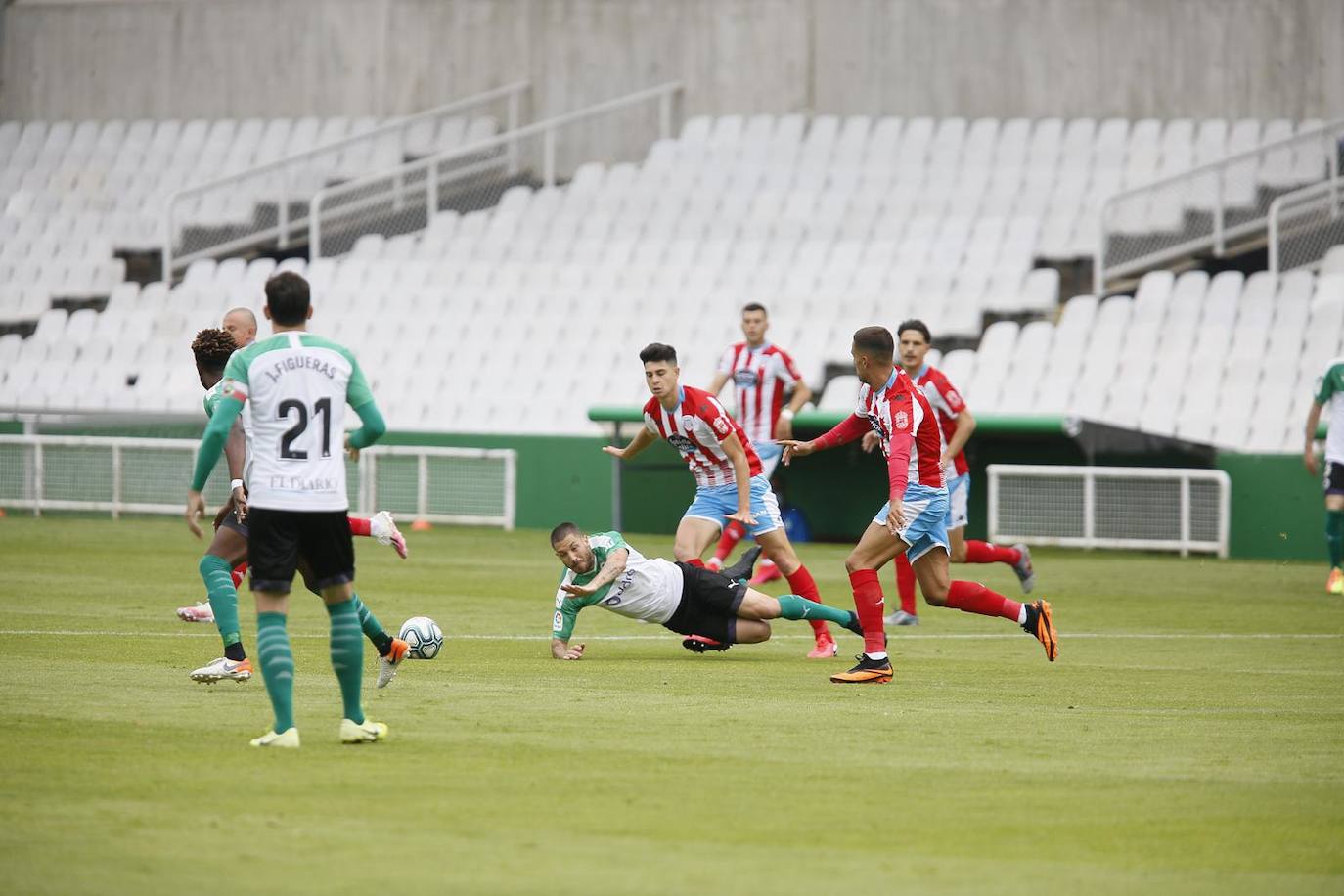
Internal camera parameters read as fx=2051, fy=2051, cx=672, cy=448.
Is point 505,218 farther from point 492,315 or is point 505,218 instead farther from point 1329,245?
point 1329,245

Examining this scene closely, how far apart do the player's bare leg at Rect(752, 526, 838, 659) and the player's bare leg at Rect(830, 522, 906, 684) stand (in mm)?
821

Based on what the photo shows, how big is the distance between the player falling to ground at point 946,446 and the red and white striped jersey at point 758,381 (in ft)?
8.14

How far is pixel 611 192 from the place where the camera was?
95.8 ft

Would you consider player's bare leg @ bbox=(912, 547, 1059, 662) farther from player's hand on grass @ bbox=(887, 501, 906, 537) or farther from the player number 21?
the player number 21

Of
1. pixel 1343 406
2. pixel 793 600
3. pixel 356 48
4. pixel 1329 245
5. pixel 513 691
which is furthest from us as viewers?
pixel 356 48

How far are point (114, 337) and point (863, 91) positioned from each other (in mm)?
11430

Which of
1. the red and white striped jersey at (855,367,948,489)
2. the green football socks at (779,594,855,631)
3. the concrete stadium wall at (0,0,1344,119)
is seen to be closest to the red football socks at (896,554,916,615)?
the green football socks at (779,594,855,631)

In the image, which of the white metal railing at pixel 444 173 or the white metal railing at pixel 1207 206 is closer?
the white metal railing at pixel 1207 206

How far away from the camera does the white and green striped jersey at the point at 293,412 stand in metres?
8.19

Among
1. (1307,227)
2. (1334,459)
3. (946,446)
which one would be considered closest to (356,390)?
(946,446)

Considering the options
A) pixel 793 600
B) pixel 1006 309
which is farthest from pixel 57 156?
pixel 793 600

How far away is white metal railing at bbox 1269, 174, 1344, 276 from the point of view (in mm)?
24141

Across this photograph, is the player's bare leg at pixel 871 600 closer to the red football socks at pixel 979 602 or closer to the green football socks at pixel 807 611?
the green football socks at pixel 807 611

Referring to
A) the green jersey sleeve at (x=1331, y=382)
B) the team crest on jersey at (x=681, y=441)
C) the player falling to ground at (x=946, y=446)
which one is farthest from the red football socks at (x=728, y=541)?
the green jersey sleeve at (x=1331, y=382)
